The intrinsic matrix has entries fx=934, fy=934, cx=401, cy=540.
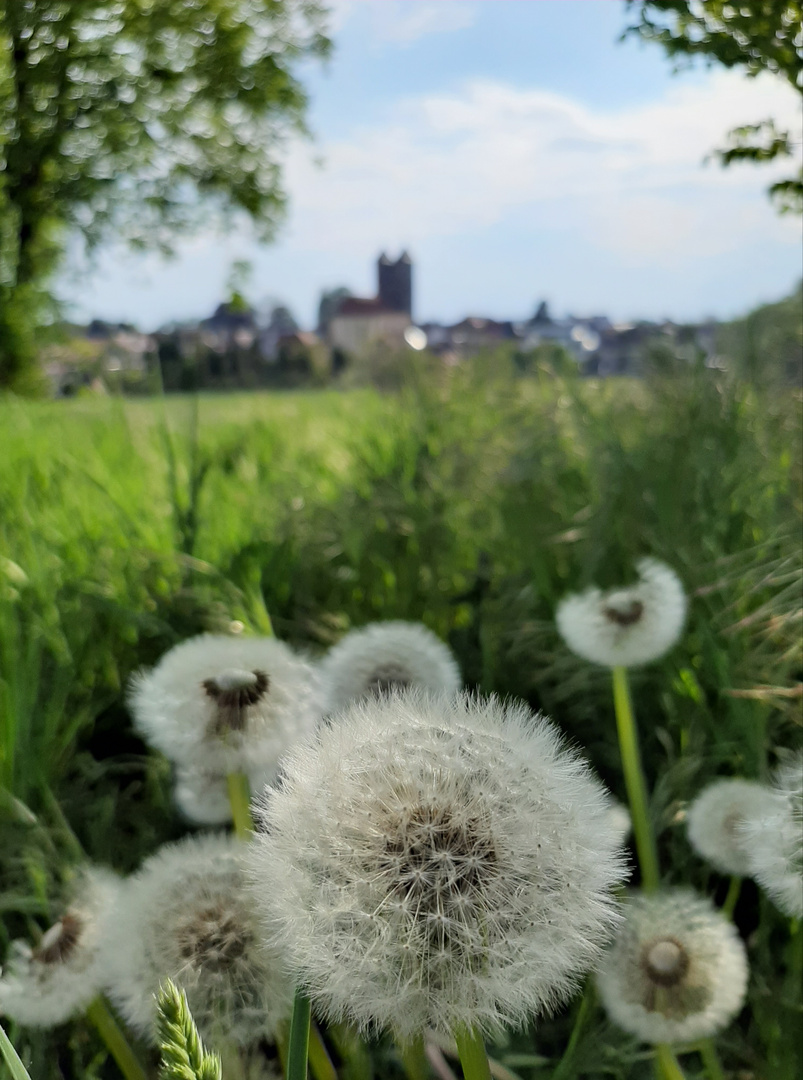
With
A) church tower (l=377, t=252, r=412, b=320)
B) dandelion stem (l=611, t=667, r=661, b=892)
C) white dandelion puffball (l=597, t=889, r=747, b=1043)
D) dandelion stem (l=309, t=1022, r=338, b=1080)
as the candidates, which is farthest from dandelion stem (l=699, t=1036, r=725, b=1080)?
church tower (l=377, t=252, r=412, b=320)

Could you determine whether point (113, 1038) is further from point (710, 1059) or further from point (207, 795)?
point (710, 1059)

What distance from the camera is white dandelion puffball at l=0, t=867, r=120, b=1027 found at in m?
0.69

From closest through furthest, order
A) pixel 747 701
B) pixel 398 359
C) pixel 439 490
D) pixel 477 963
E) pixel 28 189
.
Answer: pixel 477 963 → pixel 747 701 → pixel 439 490 → pixel 398 359 → pixel 28 189

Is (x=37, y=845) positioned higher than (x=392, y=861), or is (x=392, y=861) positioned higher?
(x=392, y=861)

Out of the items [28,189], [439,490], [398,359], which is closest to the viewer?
[439,490]

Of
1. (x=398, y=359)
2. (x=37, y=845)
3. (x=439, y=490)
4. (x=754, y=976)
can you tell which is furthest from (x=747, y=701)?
(x=398, y=359)

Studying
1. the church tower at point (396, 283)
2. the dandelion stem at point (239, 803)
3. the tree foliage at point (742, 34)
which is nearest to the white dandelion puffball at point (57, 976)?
the dandelion stem at point (239, 803)

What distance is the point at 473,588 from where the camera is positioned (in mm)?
1758

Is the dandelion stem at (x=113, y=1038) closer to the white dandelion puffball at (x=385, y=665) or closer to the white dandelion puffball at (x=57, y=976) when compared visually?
the white dandelion puffball at (x=57, y=976)

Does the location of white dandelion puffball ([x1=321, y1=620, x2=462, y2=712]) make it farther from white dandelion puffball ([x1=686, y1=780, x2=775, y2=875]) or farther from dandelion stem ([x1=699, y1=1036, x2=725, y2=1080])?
dandelion stem ([x1=699, y1=1036, x2=725, y2=1080])

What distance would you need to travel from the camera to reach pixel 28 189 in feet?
22.6

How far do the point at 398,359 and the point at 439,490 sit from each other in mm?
1470

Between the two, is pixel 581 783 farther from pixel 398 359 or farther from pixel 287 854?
pixel 398 359

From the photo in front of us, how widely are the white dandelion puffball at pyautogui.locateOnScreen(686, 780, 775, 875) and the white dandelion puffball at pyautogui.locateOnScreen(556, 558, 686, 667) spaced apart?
0.49ft
